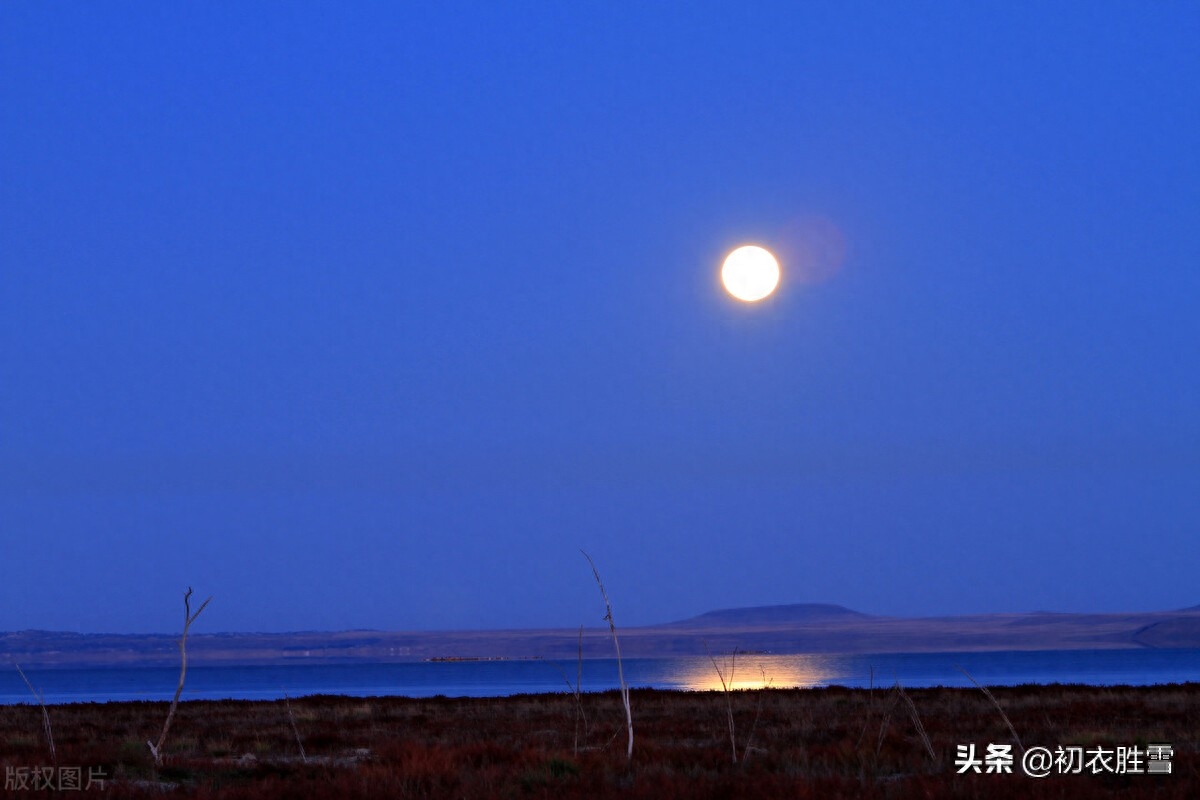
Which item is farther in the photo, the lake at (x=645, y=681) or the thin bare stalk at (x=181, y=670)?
the lake at (x=645, y=681)

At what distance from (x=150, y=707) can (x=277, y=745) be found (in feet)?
60.7

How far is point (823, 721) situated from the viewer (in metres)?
27.3

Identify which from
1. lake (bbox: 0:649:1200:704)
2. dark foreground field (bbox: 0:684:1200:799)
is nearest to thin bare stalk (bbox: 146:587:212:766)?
dark foreground field (bbox: 0:684:1200:799)

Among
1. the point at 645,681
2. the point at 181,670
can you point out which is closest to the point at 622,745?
the point at 181,670

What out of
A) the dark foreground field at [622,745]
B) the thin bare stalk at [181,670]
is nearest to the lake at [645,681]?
the dark foreground field at [622,745]

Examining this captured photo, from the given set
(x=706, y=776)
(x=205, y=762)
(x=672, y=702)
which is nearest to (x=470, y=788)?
(x=706, y=776)

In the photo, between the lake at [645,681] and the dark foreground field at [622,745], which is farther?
the lake at [645,681]

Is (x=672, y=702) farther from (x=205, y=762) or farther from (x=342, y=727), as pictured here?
(x=205, y=762)

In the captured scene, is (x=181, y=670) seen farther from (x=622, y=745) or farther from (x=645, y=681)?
(x=645, y=681)

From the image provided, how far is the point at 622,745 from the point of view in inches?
843

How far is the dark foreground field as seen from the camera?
1347 centimetres

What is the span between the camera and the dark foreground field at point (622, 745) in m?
13.5

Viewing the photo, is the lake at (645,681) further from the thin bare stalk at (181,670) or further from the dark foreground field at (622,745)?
the thin bare stalk at (181,670)

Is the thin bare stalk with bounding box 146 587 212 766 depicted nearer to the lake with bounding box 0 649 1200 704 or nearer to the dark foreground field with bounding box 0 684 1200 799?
the dark foreground field with bounding box 0 684 1200 799
